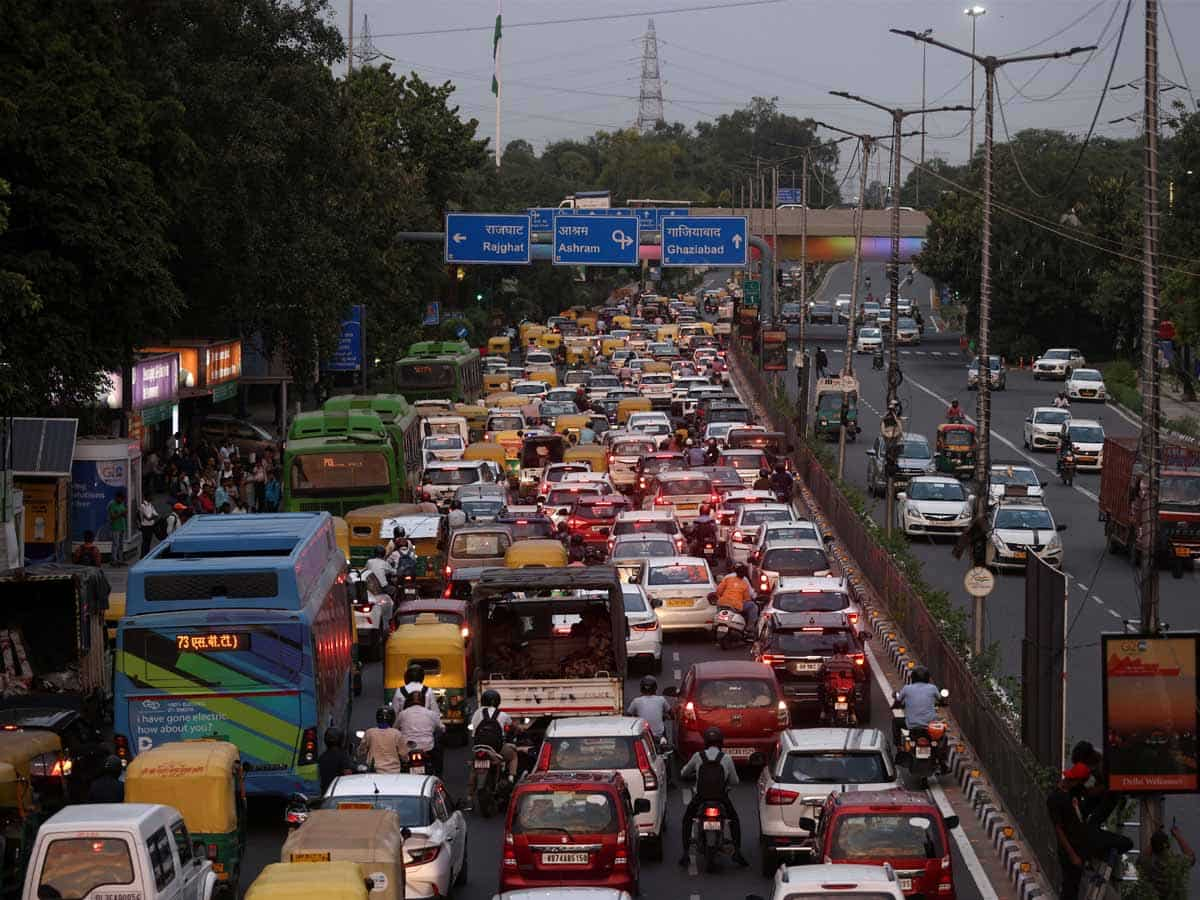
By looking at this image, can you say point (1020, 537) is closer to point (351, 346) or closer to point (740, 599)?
point (740, 599)

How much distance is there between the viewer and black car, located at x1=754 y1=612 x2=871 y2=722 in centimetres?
2588

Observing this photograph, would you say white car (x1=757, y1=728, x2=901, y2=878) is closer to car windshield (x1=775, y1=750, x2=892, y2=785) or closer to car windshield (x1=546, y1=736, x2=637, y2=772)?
car windshield (x1=775, y1=750, x2=892, y2=785)

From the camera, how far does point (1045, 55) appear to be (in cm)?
3189

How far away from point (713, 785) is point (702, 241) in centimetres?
5848

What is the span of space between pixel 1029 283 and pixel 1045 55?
2944 inches

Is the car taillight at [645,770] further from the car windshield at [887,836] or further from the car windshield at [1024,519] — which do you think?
the car windshield at [1024,519]

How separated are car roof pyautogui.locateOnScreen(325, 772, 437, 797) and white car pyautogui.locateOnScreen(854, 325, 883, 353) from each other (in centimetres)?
9032

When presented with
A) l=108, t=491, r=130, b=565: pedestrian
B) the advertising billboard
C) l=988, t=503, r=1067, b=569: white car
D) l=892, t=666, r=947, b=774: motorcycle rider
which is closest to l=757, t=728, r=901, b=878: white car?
the advertising billboard

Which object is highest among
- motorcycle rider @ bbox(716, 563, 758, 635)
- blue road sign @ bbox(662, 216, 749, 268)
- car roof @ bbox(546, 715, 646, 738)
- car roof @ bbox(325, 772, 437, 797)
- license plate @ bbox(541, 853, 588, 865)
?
blue road sign @ bbox(662, 216, 749, 268)

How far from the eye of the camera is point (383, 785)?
1748cm

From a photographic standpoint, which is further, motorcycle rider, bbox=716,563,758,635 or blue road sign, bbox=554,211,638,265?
blue road sign, bbox=554,211,638,265

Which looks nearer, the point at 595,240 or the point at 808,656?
the point at 808,656

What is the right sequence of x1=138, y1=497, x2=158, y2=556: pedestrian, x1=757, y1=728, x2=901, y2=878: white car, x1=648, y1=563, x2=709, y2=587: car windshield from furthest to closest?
x1=138, y1=497, x2=158, y2=556: pedestrian, x1=648, y1=563, x2=709, y2=587: car windshield, x1=757, y1=728, x2=901, y2=878: white car

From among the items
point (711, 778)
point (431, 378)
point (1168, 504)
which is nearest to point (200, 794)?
point (711, 778)
